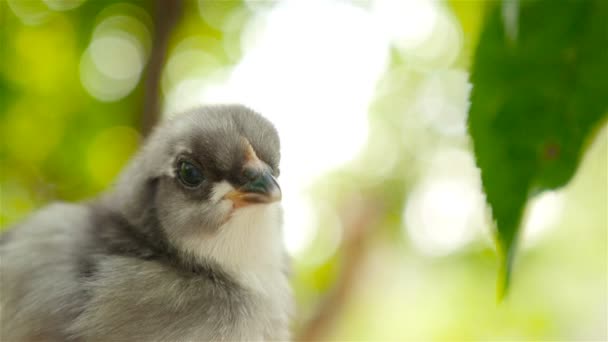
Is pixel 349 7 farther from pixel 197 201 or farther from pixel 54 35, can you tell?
pixel 197 201

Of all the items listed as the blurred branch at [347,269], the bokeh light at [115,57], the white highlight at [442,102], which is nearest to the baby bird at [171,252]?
the bokeh light at [115,57]

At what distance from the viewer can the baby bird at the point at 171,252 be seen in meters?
0.93

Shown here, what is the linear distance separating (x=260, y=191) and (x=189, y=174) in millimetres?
159

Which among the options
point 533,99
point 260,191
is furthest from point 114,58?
point 533,99

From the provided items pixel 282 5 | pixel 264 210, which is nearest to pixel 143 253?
pixel 264 210

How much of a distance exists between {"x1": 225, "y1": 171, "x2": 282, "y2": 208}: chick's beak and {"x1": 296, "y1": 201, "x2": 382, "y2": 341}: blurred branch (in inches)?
49.3

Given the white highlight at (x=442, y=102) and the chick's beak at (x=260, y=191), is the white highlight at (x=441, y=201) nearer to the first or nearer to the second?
the white highlight at (x=442, y=102)

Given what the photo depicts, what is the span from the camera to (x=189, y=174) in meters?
1.07

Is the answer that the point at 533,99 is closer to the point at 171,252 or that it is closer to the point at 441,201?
the point at 171,252

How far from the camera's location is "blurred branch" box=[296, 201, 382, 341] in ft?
7.53

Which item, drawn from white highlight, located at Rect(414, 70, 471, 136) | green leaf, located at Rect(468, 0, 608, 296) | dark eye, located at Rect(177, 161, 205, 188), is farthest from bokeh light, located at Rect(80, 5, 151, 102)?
green leaf, located at Rect(468, 0, 608, 296)

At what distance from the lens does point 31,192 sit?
182 centimetres

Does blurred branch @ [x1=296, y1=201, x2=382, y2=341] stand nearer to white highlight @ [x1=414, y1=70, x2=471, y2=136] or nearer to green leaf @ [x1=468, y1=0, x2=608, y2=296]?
white highlight @ [x1=414, y1=70, x2=471, y2=136]

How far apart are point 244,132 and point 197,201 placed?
0.51 ft
